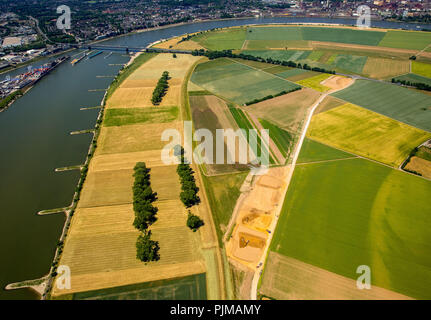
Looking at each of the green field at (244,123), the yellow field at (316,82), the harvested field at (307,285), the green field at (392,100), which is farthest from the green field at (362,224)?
the yellow field at (316,82)

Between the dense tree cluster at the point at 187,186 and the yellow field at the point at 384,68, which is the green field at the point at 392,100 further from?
the dense tree cluster at the point at 187,186

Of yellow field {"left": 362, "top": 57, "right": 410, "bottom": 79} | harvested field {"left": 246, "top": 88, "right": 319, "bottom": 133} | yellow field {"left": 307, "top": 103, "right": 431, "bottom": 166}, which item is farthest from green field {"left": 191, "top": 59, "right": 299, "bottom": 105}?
yellow field {"left": 362, "top": 57, "right": 410, "bottom": 79}

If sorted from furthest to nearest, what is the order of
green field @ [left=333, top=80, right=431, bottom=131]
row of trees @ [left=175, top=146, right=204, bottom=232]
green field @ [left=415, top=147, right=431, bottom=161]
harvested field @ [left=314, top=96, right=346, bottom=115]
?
harvested field @ [left=314, top=96, right=346, bottom=115] → green field @ [left=333, top=80, right=431, bottom=131] → green field @ [left=415, top=147, right=431, bottom=161] → row of trees @ [left=175, top=146, right=204, bottom=232]

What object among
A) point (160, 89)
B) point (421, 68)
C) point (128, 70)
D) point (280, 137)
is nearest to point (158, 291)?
point (280, 137)

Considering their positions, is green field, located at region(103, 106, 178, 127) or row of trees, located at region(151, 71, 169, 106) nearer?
green field, located at region(103, 106, 178, 127)

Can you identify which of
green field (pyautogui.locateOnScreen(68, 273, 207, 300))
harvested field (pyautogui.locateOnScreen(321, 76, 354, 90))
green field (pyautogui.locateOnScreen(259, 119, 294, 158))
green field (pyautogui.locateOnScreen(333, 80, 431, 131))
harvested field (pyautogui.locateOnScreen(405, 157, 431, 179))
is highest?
harvested field (pyautogui.locateOnScreen(321, 76, 354, 90))

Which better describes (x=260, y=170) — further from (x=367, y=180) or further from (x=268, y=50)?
(x=268, y=50)

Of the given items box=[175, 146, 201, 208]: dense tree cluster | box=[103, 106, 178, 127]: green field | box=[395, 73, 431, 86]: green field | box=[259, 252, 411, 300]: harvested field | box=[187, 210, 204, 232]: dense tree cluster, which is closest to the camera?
box=[259, 252, 411, 300]: harvested field

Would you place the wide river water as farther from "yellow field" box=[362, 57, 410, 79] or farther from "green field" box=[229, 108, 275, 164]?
"yellow field" box=[362, 57, 410, 79]

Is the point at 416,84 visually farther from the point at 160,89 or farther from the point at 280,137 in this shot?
the point at 160,89
